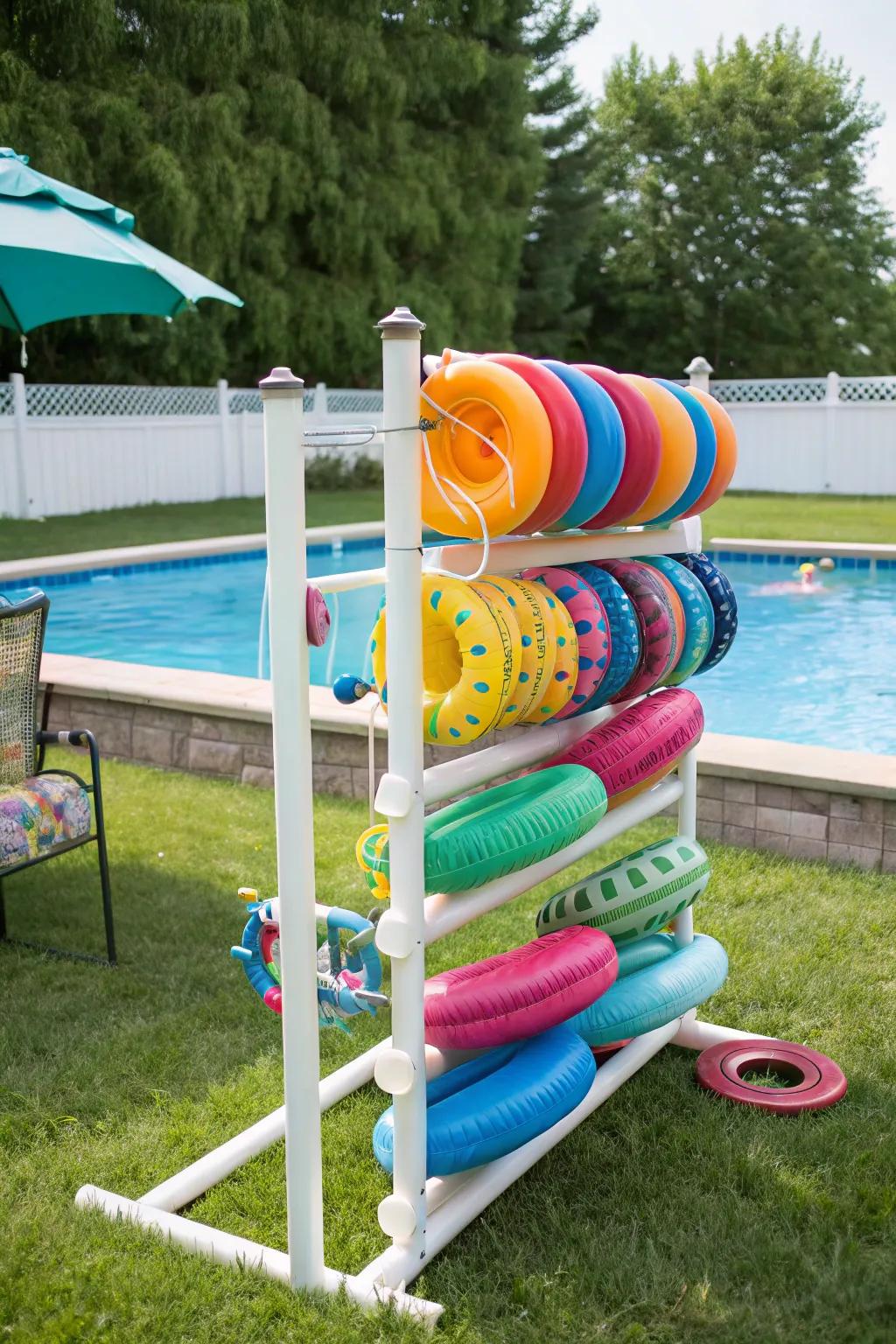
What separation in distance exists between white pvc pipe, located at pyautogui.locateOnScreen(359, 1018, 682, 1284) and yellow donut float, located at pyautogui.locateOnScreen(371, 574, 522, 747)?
74 cm

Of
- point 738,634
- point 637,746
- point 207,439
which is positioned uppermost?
point 207,439

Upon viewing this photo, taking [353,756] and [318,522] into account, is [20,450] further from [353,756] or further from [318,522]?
[353,756]

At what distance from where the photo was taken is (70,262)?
406 cm

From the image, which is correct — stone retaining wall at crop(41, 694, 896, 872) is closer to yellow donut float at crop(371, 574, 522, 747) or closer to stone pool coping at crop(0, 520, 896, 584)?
yellow donut float at crop(371, 574, 522, 747)

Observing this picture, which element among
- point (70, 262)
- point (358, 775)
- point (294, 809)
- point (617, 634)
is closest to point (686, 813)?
point (617, 634)

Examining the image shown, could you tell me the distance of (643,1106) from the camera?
258 centimetres

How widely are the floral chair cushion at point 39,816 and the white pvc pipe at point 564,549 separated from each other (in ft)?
4.69

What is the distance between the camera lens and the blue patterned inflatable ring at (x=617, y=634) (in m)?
2.32

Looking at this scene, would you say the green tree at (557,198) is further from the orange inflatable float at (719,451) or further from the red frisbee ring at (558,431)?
the red frisbee ring at (558,431)

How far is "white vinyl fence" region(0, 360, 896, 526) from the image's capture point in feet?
46.5

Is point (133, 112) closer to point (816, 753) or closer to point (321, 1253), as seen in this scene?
point (816, 753)

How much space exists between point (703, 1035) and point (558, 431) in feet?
5.05

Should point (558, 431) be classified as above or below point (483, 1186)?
above

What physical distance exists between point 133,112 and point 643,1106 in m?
16.2
